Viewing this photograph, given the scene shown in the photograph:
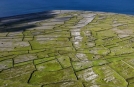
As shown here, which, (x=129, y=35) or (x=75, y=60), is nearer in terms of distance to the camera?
(x=75, y=60)

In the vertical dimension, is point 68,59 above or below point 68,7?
above

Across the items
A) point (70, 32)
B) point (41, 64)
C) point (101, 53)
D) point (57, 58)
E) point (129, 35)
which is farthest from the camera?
point (70, 32)

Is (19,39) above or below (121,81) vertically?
below

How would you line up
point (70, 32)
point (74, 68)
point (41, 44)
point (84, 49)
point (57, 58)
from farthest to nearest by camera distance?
1. point (70, 32)
2. point (41, 44)
3. point (84, 49)
4. point (57, 58)
5. point (74, 68)

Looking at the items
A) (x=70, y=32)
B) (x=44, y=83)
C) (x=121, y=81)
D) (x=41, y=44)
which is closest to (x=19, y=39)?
(x=41, y=44)

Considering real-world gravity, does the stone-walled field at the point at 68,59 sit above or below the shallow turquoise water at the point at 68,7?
above

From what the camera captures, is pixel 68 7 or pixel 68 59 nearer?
pixel 68 59

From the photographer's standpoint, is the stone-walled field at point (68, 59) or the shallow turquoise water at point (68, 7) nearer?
the stone-walled field at point (68, 59)

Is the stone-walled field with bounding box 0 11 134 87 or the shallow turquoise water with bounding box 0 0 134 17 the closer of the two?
the stone-walled field with bounding box 0 11 134 87

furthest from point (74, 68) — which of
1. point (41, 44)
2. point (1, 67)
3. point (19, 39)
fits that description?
point (19, 39)

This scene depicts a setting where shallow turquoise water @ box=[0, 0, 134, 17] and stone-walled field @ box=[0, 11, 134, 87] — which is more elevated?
stone-walled field @ box=[0, 11, 134, 87]

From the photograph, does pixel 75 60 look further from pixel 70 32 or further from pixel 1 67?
pixel 70 32
